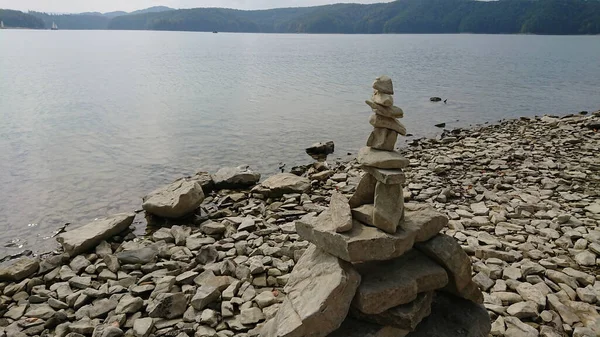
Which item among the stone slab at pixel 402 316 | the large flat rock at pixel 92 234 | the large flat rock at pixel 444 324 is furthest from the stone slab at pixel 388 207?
the large flat rock at pixel 92 234

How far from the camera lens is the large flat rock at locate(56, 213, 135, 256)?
10594mm

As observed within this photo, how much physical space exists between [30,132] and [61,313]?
20.6 m

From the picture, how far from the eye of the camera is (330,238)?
6.00 meters

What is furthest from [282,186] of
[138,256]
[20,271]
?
[20,271]

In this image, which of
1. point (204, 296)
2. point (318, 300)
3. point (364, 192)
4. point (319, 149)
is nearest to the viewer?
point (318, 300)

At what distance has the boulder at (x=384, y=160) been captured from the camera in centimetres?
626

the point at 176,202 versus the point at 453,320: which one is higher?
the point at 453,320

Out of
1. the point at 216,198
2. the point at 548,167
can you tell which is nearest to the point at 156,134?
the point at 216,198

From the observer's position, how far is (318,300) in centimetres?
551

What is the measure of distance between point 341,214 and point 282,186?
832cm

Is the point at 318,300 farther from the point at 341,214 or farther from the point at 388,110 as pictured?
the point at 388,110

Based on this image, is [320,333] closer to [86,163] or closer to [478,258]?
[478,258]

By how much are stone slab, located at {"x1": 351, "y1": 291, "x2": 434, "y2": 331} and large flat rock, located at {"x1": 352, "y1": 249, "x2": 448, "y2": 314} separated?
0.08 metres

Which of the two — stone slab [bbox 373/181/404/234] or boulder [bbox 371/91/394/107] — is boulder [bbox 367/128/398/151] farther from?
stone slab [bbox 373/181/404/234]
